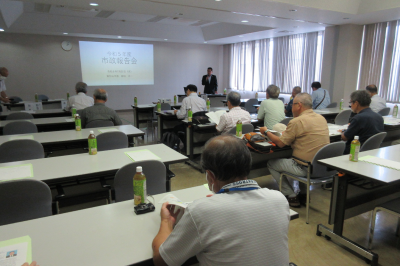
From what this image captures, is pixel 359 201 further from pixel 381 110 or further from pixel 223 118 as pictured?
pixel 381 110

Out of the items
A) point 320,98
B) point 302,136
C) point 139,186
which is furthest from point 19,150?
point 320,98

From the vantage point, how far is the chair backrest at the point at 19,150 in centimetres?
259

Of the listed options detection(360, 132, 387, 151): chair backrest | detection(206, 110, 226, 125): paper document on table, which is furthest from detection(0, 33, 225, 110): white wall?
detection(360, 132, 387, 151): chair backrest

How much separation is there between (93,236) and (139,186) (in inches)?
14.4

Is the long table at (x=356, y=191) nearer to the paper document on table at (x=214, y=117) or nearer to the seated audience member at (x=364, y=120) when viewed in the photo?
the seated audience member at (x=364, y=120)

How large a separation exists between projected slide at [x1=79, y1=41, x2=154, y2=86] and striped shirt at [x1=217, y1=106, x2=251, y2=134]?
24.1 ft

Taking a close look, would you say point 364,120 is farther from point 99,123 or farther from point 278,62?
point 278,62

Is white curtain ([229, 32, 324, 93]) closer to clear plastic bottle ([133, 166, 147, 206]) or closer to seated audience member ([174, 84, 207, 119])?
seated audience member ([174, 84, 207, 119])

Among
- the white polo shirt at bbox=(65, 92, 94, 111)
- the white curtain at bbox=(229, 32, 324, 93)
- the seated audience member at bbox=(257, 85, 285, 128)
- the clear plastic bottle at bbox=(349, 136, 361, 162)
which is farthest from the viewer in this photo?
the white curtain at bbox=(229, 32, 324, 93)

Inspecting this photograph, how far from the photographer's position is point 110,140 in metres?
3.05

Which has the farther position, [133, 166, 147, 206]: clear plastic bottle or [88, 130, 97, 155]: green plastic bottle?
[88, 130, 97, 155]: green plastic bottle

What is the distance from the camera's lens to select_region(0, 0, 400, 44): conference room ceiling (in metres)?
5.00

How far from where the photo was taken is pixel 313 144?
2822 mm

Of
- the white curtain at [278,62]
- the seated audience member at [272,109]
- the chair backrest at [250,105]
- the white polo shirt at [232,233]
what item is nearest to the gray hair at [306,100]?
the seated audience member at [272,109]
